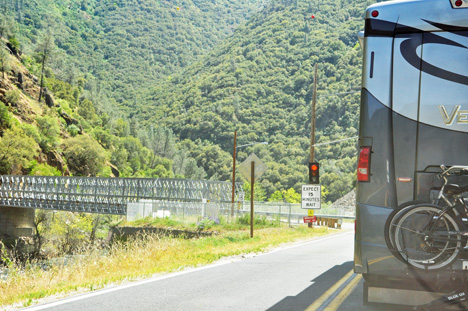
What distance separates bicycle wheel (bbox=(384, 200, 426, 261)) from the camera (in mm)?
6027

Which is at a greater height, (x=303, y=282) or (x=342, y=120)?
(x=342, y=120)

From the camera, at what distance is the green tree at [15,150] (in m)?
77.9

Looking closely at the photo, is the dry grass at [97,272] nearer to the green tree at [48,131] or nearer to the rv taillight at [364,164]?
the rv taillight at [364,164]

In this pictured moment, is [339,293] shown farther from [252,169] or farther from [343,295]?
[252,169]

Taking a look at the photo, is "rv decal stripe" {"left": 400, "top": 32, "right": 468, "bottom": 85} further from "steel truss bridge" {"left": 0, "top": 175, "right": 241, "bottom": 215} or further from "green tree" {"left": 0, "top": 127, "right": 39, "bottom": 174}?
"green tree" {"left": 0, "top": 127, "right": 39, "bottom": 174}

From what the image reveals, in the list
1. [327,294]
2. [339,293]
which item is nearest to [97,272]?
[327,294]

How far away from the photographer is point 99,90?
608ft

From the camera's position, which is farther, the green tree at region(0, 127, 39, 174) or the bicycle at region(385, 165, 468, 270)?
the green tree at region(0, 127, 39, 174)

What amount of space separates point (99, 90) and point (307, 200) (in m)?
166

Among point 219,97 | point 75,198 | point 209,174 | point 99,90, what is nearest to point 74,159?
point 75,198

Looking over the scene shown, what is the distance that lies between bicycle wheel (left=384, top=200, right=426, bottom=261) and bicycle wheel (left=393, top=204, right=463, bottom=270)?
2cm

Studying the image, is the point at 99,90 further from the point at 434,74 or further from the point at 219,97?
the point at 434,74

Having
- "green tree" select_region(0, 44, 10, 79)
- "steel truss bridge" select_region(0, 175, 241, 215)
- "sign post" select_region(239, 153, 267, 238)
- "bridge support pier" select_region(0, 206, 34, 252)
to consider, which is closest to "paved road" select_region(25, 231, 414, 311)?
"sign post" select_region(239, 153, 267, 238)

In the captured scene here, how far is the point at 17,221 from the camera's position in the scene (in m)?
69.5
